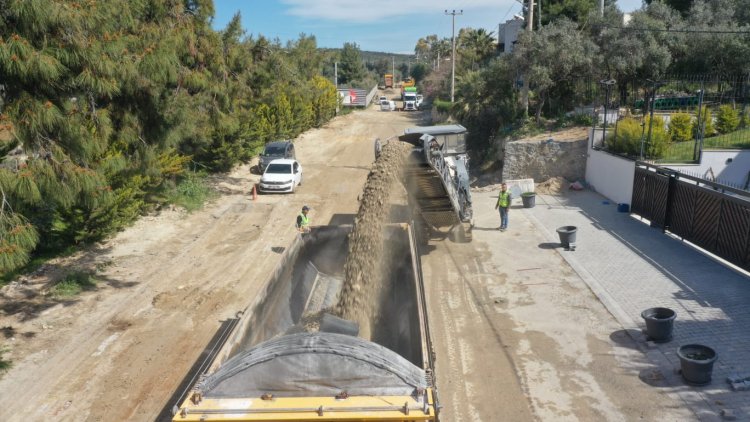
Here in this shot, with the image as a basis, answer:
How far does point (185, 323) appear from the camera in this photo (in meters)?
11.2

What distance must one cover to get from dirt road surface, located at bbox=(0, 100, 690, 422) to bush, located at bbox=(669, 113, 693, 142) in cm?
887

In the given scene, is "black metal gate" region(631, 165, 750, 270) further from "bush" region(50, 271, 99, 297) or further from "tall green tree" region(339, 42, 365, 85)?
"tall green tree" region(339, 42, 365, 85)

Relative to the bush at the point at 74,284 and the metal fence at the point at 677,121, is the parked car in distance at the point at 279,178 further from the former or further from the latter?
the metal fence at the point at 677,121

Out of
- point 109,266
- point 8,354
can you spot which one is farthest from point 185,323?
point 109,266

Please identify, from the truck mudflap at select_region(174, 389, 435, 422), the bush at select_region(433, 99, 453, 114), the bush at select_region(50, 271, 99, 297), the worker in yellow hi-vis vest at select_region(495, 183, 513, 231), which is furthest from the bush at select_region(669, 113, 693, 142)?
the bush at select_region(433, 99, 453, 114)

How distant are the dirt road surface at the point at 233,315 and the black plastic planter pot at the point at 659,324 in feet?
1.51

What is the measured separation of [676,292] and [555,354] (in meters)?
3.98

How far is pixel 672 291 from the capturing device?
1185 centimetres

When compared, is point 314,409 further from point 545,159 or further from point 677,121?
point 677,121

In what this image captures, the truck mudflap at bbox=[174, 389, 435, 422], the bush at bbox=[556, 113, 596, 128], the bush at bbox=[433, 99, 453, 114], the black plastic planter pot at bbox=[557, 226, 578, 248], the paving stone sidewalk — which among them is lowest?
the paving stone sidewalk

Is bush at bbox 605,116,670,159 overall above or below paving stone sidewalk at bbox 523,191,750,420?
above

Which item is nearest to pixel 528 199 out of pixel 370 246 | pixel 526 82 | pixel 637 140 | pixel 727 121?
pixel 637 140

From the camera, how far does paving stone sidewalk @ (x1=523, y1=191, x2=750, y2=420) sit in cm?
825

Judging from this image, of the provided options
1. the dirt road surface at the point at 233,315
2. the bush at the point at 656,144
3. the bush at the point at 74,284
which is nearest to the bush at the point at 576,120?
the bush at the point at 656,144
